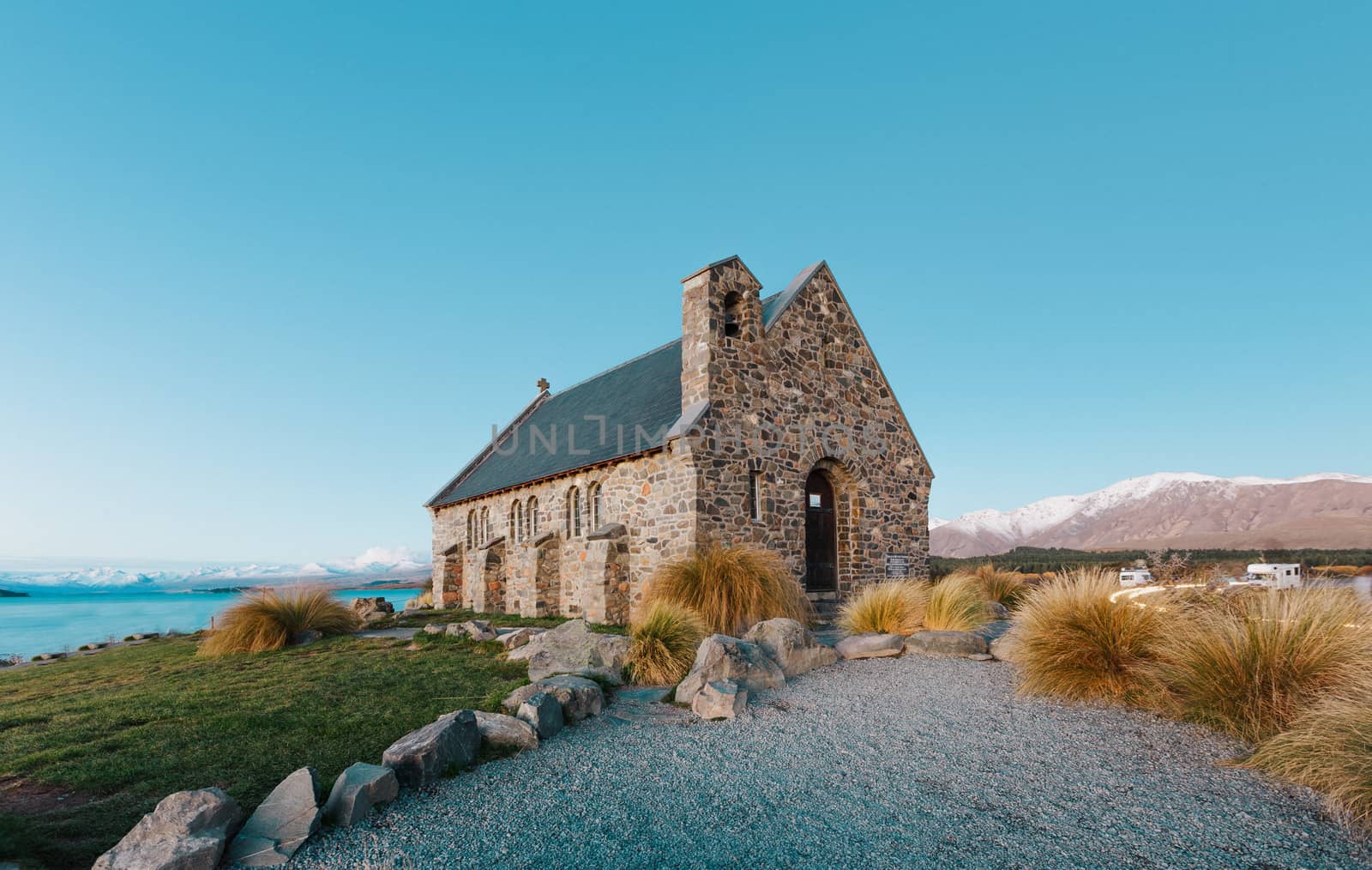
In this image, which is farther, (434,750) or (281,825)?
(434,750)

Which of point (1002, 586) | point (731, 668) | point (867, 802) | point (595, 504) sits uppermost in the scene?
point (595, 504)

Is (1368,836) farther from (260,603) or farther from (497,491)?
(497,491)

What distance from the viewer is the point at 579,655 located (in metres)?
9.35

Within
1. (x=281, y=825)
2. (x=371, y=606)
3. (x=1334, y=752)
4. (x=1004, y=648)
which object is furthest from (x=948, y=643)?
(x=371, y=606)

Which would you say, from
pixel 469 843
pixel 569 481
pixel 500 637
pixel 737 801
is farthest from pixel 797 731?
pixel 569 481

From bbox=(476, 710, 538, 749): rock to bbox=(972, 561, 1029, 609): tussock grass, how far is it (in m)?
13.5

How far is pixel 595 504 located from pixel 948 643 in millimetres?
9923

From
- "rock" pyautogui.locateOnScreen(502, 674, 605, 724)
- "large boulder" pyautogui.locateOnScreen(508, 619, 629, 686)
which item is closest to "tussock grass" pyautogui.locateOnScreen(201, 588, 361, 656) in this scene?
"large boulder" pyautogui.locateOnScreen(508, 619, 629, 686)

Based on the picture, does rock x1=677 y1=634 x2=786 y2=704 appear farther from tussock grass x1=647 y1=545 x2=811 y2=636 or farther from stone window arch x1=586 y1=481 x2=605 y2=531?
stone window arch x1=586 y1=481 x2=605 y2=531

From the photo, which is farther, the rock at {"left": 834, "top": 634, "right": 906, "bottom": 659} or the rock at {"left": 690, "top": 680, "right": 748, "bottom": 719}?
the rock at {"left": 834, "top": 634, "right": 906, "bottom": 659}

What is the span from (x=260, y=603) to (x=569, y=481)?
731cm

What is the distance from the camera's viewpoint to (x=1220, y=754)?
577 cm

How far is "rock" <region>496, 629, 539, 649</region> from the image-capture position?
38.9 ft

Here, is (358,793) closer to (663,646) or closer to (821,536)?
(663,646)
